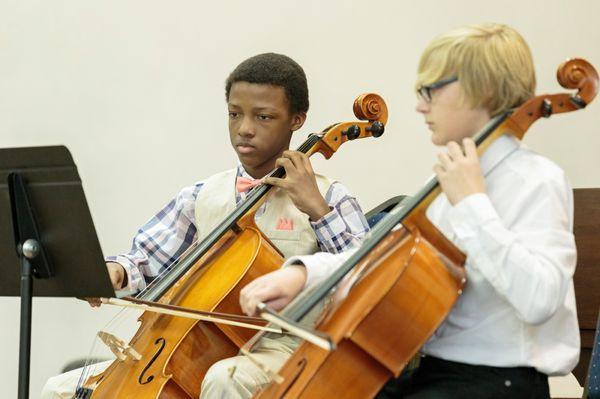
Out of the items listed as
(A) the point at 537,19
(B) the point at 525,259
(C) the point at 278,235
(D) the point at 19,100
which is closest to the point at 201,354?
(C) the point at 278,235

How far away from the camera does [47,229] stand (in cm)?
172

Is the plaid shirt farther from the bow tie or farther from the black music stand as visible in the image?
the black music stand

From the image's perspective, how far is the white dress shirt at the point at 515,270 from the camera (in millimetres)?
1370

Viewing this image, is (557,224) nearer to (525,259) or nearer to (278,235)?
(525,259)

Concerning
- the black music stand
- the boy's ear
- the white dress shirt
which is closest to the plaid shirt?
the boy's ear

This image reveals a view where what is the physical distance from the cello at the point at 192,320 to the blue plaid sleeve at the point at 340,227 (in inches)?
5.9

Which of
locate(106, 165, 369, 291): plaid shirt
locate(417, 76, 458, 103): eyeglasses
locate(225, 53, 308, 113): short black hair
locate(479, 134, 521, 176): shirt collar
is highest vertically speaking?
locate(417, 76, 458, 103): eyeglasses

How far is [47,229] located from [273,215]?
57 cm

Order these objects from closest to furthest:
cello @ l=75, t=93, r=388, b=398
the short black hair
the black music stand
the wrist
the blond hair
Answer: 1. the blond hair
2. the black music stand
3. cello @ l=75, t=93, r=388, b=398
4. the wrist
5. the short black hair

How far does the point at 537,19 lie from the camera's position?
262cm

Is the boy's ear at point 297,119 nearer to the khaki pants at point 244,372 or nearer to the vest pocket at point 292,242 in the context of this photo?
the vest pocket at point 292,242

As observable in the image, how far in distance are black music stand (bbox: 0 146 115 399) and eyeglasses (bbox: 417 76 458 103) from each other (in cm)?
61

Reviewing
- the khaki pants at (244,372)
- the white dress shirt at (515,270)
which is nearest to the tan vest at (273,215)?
the khaki pants at (244,372)

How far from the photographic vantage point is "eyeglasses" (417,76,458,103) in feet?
4.91
